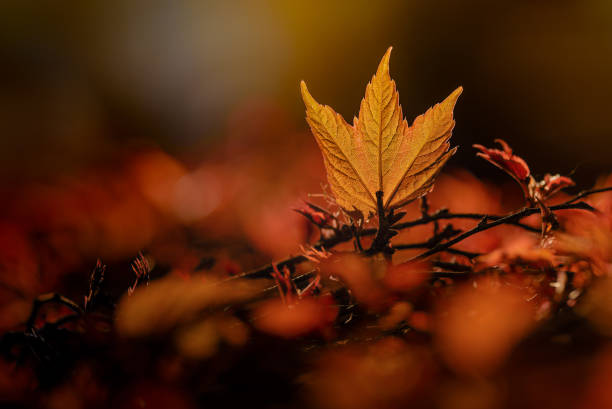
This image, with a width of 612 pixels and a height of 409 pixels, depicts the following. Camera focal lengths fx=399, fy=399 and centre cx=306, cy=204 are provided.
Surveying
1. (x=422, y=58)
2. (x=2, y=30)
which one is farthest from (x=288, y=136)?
(x=2, y=30)

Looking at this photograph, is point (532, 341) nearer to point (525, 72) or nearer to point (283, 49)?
point (525, 72)

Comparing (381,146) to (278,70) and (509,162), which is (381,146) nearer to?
(509,162)

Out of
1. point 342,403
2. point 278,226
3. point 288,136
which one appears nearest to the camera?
point 342,403

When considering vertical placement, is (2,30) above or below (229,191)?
above

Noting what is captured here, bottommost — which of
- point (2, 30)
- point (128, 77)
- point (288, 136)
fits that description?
point (288, 136)

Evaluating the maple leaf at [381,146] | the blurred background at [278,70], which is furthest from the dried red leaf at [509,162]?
the blurred background at [278,70]

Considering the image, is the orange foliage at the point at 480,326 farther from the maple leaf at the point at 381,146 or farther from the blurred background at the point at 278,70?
the blurred background at the point at 278,70

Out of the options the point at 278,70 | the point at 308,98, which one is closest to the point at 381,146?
the point at 308,98
